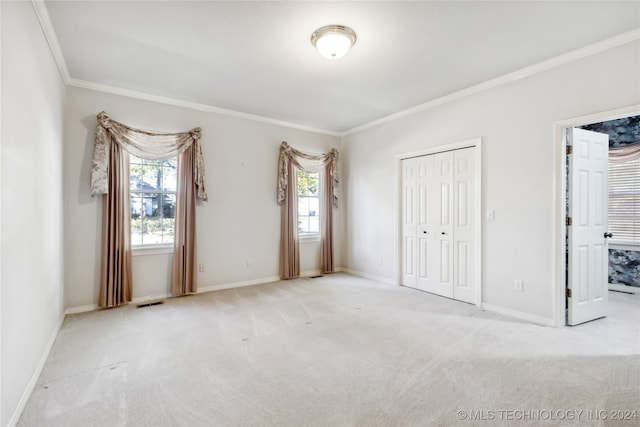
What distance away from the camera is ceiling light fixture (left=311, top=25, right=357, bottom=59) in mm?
2613

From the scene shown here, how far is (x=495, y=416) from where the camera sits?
1.84 meters

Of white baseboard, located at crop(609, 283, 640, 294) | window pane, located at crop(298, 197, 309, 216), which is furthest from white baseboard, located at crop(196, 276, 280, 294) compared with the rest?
white baseboard, located at crop(609, 283, 640, 294)

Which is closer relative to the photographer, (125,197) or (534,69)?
(534,69)

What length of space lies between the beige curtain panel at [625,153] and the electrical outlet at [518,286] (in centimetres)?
322

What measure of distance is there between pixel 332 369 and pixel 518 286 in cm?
247

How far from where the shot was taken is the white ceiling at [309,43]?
7.91 ft

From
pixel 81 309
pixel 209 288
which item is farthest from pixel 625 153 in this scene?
pixel 81 309

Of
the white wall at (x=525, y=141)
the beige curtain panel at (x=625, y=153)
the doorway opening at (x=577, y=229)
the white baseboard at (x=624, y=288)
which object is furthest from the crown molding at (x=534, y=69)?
the white baseboard at (x=624, y=288)

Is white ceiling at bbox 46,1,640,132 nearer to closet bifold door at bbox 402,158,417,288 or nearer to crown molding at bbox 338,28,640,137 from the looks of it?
crown molding at bbox 338,28,640,137

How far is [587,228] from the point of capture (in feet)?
11.1

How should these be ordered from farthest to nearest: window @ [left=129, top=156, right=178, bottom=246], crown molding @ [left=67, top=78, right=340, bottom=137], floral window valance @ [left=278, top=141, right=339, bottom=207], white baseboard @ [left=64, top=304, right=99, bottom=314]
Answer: floral window valance @ [left=278, top=141, right=339, bottom=207] → window @ [left=129, top=156, right=178, bottom=246] → crown molding @ [left=67, top=78, right=340, bottom=137] → white baseboard @ [left=64, top=304, right=99, bottom=314]

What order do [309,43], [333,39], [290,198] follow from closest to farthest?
[333,39] < [309,43] < [290,198]

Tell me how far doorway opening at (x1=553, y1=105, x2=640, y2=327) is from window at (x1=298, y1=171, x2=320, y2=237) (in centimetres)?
368

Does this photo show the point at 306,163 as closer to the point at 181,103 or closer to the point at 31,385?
the point at 181,103
